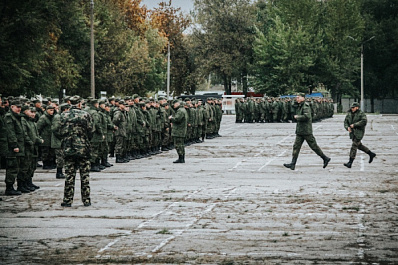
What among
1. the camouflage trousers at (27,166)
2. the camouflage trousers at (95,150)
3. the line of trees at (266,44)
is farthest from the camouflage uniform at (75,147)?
the line of trees at (266,44)

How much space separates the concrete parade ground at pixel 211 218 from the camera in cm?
970

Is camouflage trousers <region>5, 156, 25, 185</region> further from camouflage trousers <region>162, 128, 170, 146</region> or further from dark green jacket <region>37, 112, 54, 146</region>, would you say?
camouflage trousers <region>162, 128, 170, 146</region>

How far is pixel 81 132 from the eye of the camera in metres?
14.1

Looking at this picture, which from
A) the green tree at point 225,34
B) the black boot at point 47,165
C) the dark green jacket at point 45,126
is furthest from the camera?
the green tree at point 225,34

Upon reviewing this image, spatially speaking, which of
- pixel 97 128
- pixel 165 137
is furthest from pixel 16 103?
pixel 165 137

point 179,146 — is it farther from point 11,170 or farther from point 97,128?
point 11,170

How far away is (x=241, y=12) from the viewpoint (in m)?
96.4

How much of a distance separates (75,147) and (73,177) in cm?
57

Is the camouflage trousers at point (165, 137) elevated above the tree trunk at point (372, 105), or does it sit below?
below

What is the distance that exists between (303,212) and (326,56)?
81.5m

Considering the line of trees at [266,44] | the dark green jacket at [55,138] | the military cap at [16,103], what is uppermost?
the line of trees at [266,44]

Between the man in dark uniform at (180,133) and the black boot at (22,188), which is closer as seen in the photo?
the black boot at (22,188)

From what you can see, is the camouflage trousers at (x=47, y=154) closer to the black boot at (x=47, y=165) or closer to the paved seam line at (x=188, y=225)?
the black boot at (x=47, y=165)

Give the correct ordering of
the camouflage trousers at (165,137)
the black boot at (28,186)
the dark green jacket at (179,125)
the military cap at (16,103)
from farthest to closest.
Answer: the camouflage trousers at (165,137), the dark green jacket at (179,125), the black boot at (28,186), the military cap at (16,103)
